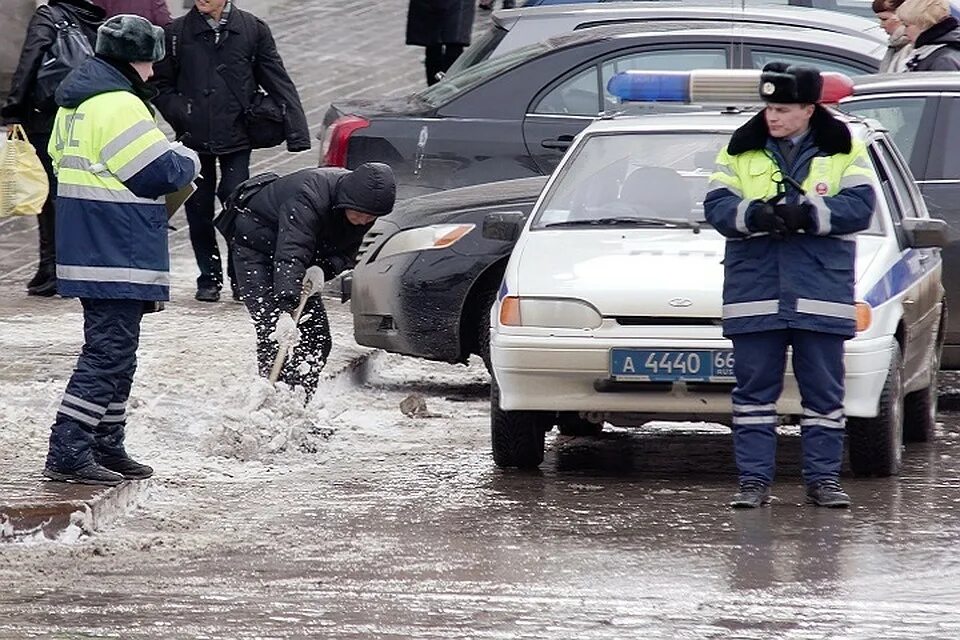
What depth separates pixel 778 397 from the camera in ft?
27.6

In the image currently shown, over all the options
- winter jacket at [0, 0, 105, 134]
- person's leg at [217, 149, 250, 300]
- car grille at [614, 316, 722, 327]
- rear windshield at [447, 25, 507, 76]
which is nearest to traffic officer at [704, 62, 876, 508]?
car grille at [614, 316, 722, 327]

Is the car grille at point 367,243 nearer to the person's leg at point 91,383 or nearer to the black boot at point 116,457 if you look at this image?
the black boot at point 116,457

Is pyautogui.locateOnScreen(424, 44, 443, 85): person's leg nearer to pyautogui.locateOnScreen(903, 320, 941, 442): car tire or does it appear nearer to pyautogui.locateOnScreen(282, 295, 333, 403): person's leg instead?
pyautogui.locateOnScreen(282, 295, 333, 403): person's leg

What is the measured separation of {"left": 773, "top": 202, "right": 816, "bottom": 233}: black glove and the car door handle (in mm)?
4591

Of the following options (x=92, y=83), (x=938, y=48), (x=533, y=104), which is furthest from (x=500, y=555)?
(x=938, y=48)

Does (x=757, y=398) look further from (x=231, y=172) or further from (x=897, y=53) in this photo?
(x=231, y=172)

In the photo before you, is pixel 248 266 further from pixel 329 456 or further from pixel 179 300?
pixel 179 300

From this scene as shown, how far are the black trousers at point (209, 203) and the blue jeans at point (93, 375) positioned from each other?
481cm

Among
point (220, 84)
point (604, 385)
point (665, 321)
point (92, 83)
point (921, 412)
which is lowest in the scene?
point (921, 412)

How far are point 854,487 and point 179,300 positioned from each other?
19.1 feet

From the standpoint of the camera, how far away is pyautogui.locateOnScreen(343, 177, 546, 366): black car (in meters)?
10.7

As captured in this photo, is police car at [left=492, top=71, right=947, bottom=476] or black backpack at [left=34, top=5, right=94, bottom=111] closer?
police car at [left=492, top=71, right=947, bottom=476]

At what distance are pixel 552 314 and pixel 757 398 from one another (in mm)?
933

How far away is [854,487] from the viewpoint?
8852 mm
